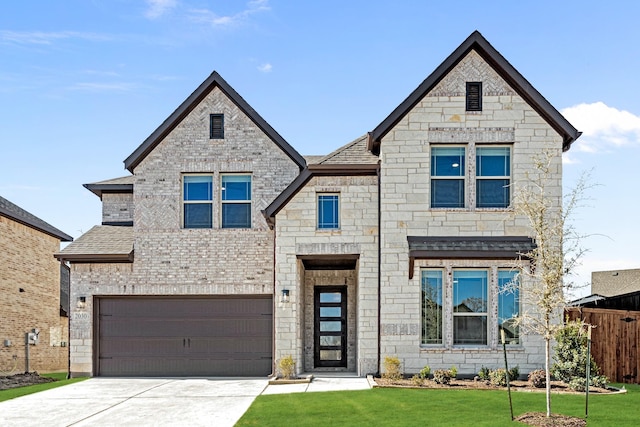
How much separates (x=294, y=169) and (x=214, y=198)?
7.96ft

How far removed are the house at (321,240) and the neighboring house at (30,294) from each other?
4240 millimetres

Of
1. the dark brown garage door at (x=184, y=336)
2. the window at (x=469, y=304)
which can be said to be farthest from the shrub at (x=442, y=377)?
the dark brown garage door at (x=184, y=336)

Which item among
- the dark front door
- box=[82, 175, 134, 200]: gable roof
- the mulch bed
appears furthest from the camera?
box=[82, 175, 134, 200]: gable roof

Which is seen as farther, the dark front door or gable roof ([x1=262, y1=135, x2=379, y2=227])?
the dark front door

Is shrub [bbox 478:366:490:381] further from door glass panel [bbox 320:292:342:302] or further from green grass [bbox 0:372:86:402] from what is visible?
green grass [bbox 0:372:86:402]

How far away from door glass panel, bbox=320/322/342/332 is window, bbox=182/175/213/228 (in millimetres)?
4451

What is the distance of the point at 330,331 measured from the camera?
20234 mm

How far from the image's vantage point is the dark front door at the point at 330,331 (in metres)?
20.2

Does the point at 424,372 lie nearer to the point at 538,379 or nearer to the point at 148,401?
the point at 538,379

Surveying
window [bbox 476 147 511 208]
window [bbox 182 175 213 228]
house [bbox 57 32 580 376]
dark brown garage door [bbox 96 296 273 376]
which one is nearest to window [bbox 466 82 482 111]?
house [bbox 57 32 580 376]

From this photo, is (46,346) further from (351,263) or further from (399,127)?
(399,127)

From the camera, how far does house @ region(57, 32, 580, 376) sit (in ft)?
55.8

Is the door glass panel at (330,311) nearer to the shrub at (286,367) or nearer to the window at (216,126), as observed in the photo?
the shrub at (286,367)

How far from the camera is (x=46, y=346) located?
25.8 m
